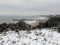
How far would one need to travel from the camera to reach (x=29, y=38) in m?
8.47

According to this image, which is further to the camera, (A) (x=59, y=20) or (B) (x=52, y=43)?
(A) (x=59, y=20)

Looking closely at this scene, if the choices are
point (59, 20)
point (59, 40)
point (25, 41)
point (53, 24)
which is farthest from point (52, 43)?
point (59, 20)

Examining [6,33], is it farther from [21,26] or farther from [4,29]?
[21,26]

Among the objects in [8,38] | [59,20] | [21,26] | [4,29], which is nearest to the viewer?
[8,38]

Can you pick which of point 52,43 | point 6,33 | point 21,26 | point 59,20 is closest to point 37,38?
point 52,43

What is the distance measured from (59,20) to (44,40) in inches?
234

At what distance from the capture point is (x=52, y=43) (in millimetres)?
7984

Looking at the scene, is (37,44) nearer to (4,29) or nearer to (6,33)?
(6,33)

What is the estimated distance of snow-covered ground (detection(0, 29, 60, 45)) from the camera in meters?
7.89

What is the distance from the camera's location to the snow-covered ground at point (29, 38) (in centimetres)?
789

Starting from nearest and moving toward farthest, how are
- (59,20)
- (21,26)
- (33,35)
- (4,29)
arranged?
(33,35) → (4,29) → (21,26) → (59,20)

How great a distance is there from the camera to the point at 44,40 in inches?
331

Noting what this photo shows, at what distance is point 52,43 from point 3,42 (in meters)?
2.13

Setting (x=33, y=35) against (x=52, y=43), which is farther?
(x=33, y=35)
